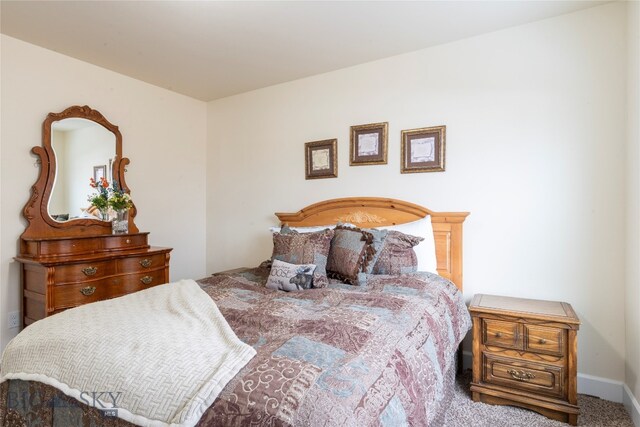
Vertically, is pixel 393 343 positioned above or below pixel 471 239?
below

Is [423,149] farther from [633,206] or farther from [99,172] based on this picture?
[99,172]

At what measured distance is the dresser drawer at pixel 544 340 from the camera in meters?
1.91

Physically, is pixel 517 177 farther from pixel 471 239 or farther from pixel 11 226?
pixel 11 226

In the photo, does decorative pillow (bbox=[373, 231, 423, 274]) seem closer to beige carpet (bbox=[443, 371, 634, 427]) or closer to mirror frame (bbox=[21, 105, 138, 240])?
beige carpet (bbox=[443, 371, 634, 427])

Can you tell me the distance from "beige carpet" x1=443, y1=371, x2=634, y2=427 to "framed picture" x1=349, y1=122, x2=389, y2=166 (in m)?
1.88

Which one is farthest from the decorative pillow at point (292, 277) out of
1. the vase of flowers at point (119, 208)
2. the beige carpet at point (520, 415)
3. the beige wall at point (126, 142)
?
the beige wall at point (126, 142)

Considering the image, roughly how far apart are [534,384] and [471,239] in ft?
3.31

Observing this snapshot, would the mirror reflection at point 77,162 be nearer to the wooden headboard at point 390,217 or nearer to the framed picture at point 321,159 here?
the wooden headboard at point 390,217

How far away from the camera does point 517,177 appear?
2414mm

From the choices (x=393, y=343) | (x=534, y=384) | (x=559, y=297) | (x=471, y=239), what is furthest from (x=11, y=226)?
(x=559, y=297)

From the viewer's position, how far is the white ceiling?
2.20 metres

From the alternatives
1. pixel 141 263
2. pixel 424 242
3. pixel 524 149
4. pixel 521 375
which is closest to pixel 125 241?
pixel 141 263

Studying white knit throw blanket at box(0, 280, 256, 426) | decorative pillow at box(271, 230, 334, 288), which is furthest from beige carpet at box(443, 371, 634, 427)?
white knit throw blanket at box(0, 280, 256, 426)

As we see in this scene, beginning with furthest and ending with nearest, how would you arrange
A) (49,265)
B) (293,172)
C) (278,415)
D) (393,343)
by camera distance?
(293,172)
(49,265)
(393,343)
(278,415)
